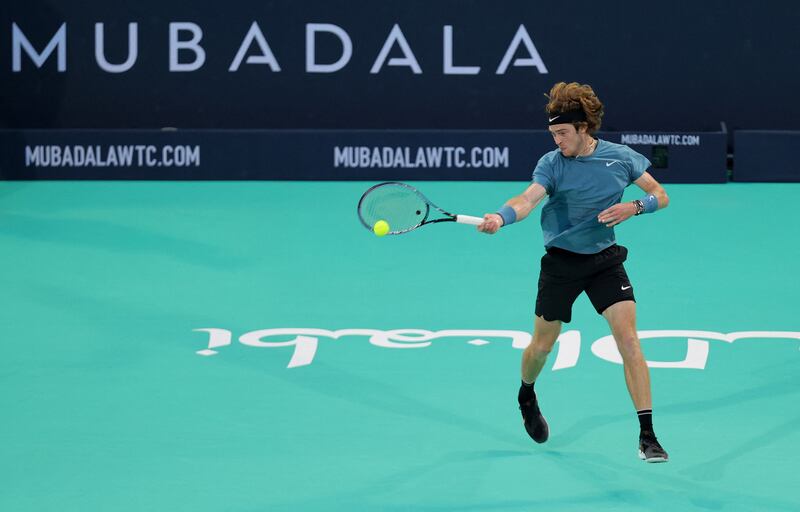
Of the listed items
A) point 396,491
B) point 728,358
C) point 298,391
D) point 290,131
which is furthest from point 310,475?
point 290,131

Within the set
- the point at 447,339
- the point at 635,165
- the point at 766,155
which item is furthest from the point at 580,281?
the point at 766,155

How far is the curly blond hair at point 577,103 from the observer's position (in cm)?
599

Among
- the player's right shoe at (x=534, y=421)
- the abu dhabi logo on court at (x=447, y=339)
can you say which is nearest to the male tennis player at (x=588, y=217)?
the player's right shoe at (x=534, y=421)

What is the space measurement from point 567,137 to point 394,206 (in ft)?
2.70

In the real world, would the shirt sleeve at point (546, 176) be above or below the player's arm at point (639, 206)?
above

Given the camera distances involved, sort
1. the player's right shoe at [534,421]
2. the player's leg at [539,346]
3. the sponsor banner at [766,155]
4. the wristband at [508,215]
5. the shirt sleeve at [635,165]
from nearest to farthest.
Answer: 1. the wristband at [508,215]
2. the shirt sleeve at [635,165]
3. the player's leg at [539,346]
4. the player's right shoe at [534,421]
5. the sponsor banner at [766,155]

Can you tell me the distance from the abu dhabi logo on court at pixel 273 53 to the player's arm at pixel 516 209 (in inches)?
435

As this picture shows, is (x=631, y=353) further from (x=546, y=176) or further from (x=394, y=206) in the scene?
(x=394, y=206)

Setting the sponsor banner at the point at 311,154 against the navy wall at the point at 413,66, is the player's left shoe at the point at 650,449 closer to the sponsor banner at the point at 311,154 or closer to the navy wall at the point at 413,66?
the sponsor banner at the point at 311,154

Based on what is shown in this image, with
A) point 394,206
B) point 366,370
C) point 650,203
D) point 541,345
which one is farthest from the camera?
point 366,370

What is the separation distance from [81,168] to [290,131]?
255cm

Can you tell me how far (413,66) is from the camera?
16.9 m

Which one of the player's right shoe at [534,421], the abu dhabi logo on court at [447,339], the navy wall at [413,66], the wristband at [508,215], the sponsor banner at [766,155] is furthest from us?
the navy wall at [413,66]

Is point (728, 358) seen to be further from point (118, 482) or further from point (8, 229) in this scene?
point (8, 229)
